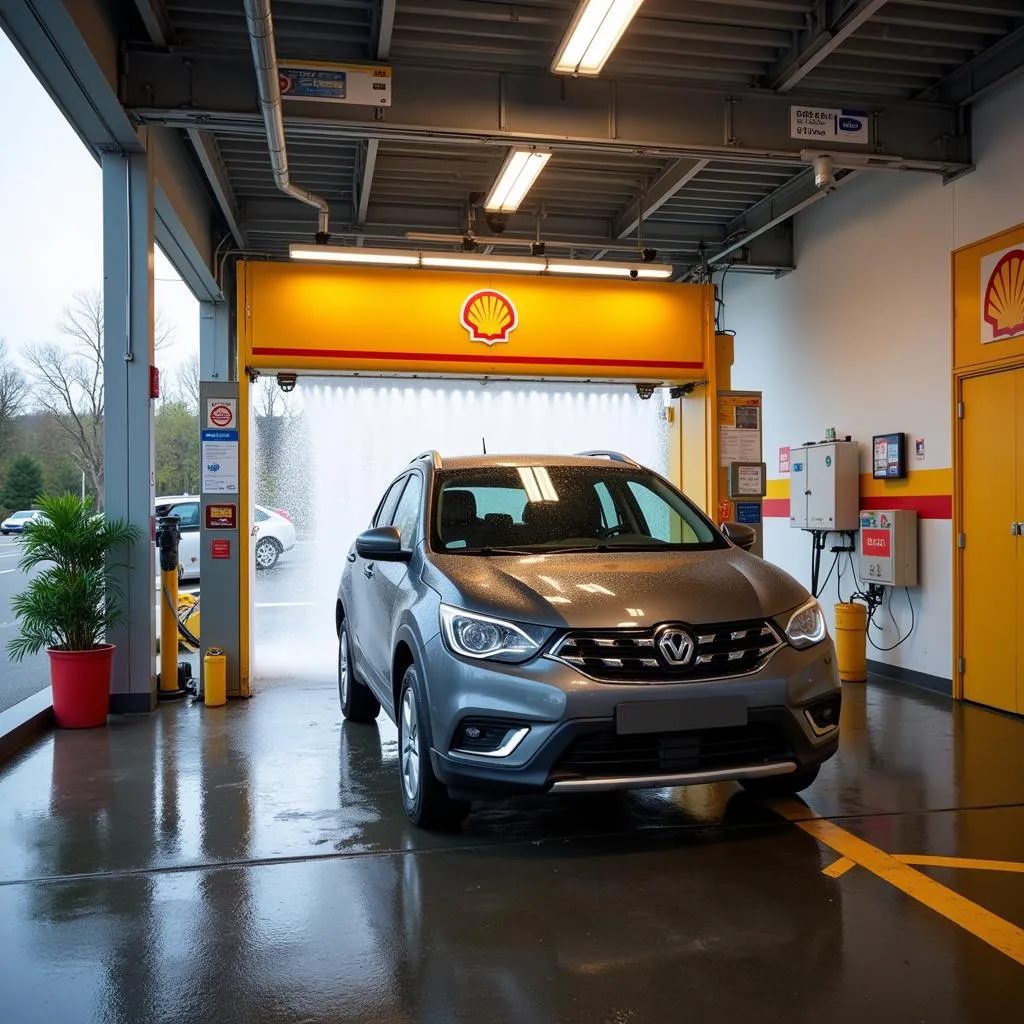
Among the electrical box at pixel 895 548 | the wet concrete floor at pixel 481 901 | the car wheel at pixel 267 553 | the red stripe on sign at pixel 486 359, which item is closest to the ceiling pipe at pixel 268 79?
the red stripe on sign at pixel 486 359

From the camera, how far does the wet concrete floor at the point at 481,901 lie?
254cm

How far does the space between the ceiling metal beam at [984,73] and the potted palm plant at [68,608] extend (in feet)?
21.4

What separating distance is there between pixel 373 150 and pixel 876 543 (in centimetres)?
506

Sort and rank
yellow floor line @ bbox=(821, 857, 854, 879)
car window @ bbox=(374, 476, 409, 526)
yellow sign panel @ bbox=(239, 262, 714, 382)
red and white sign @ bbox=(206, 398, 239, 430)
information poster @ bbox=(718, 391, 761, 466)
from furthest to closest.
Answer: information poster @ bbox=(718, 391, 761, 466), yellow sign panel @ bbox=(239, 262, 714, 382), red and white sign @ bbox=(206, 398, 239, 430), car window @ bbox=(374, 476, 409, 526), yellow floor line @ bbox=(821, 857, 854, 879)

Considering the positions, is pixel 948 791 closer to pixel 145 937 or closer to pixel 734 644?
pixel 734 644

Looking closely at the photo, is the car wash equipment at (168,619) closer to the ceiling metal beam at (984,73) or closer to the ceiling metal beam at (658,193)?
the ceiling metal beam at (658,193)

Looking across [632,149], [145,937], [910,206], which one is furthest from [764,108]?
[145,937]

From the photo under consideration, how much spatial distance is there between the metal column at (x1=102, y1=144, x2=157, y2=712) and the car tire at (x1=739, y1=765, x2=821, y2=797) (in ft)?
13.8

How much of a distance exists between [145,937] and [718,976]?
5.74 feet

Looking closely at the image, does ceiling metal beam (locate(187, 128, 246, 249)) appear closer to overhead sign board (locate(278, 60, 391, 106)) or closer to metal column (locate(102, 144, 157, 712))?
metal column (locate(102, 144, 157, 712))

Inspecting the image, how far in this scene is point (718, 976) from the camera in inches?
104

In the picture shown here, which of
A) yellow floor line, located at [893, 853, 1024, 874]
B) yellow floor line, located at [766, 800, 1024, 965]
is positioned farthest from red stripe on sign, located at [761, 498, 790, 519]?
yellow floor line, located at [893, 853, 1024, 874]

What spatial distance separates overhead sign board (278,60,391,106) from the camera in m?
5.66

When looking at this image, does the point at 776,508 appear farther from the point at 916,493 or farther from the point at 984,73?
the point at 984,73
